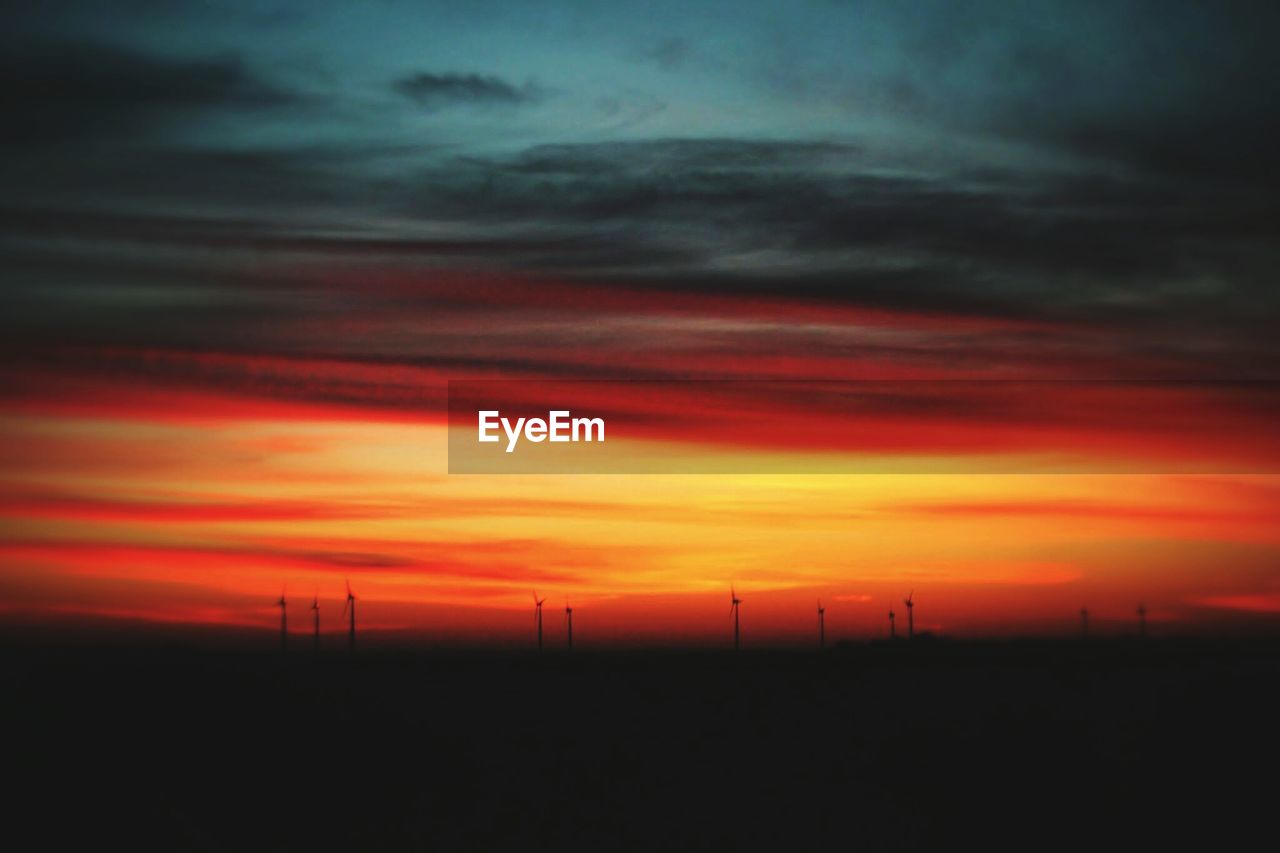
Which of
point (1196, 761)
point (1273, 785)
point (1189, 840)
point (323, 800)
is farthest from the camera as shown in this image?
point (1196, 761)

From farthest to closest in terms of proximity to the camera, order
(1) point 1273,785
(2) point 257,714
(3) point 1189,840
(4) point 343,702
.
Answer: (4) point 343,702 < (2) point 257,714 < (1) point 1273,785 < (3) point 1189,840

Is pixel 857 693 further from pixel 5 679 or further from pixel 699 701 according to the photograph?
pixel 5 679

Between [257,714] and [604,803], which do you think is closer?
[604,803]

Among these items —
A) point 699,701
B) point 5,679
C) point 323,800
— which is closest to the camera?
point 323,800

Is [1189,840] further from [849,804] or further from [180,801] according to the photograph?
[180,801]

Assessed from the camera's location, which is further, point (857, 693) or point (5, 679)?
point (857, 693)

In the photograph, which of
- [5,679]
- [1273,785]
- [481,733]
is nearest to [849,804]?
[1273,785]

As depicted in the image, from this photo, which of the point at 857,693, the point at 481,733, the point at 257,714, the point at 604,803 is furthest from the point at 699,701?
the point at 604,803
